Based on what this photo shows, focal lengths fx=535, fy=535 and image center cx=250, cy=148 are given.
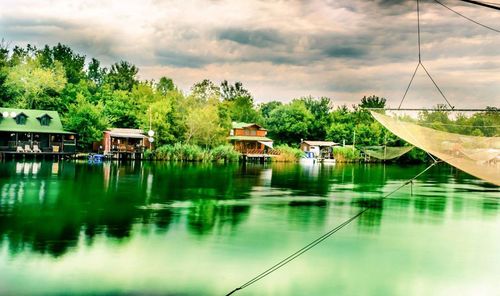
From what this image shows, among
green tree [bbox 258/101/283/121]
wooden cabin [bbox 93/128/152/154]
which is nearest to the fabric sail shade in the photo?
wooden cabin [bbox 93/128/152/154]

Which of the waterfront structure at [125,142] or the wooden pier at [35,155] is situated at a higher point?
the waterfront structure at [125,142]

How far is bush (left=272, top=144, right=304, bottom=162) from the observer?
5544 cm

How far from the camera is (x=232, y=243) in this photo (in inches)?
460

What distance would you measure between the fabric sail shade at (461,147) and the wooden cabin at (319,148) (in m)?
47.4

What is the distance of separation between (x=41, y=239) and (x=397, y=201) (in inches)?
535

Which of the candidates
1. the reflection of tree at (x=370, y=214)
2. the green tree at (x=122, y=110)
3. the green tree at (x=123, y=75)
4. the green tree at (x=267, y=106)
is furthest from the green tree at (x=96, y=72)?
the reflection of tree at (x=370, y=214)

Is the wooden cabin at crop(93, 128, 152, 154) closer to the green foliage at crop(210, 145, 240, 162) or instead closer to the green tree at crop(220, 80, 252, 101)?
the green foliage at crop(210, 145, 240, 162)

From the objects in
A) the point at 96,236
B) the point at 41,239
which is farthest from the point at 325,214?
the point at 41,239

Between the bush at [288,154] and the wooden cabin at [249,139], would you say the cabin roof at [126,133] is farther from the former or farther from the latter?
the bush at [288,154]

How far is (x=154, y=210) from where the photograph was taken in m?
16.0

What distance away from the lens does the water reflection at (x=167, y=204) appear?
1241 cm

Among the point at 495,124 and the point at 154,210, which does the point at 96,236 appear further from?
the point at 495,124

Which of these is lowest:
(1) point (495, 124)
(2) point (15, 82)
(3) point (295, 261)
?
(3) point (295, 261)

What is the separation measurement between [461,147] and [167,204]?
32.2 feet
